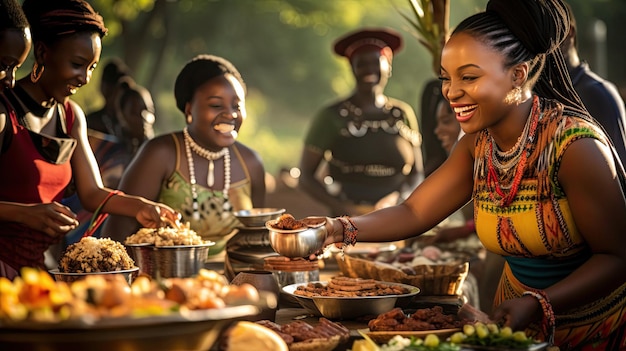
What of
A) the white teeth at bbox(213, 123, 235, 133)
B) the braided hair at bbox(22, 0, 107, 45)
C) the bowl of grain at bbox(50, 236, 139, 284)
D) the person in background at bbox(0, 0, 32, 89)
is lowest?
the bowl of grain at bbox(50, 236, 139, 284)

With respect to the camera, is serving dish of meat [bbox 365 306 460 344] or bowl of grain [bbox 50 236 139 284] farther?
bowl of grain [bbox 50 236 139 284]

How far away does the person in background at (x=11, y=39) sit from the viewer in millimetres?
3635

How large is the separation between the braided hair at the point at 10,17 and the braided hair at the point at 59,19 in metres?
0.31

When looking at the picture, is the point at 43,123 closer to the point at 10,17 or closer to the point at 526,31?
the point at 10,17

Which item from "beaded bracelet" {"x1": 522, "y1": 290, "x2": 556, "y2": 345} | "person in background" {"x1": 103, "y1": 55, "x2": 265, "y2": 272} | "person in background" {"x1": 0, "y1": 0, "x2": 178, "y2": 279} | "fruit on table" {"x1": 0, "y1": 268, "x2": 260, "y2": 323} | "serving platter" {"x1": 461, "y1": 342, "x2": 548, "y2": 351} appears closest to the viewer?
"fruit on table" {"x1": 0, "y1": 268, "x2": 260, "y2": 323}

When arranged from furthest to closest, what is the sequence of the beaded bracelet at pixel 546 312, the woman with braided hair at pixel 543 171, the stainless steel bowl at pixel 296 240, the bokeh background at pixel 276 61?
1. the bokeh background at pixel 276 61
2. the stainless steel bowl at pixel 296 240
3. the woman with braided hair at pixel 543 171
4. the beaded bracelet at pixel 546 312

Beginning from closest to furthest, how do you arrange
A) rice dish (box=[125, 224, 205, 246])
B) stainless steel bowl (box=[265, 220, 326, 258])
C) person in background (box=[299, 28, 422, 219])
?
stainless steel bowl (box=[265, 220, 326, 258]) → rice dish (box=[125, 224, 205, 246]) → person in background (box=[299, 28, 422, 219])

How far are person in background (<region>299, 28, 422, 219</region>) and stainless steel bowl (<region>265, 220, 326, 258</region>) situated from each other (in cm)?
451

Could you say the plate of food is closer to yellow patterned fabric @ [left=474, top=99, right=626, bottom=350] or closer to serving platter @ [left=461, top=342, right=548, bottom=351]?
yellow patterned fabric @ [left=474, top=99, right=626, bottom=350]

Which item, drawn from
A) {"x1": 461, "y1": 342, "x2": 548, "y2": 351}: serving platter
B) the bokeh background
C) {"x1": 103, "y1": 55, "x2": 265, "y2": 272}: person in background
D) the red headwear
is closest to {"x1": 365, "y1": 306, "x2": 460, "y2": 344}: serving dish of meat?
{"x1": 461, "y1": 342, "x2": 548, "y2": 351}: serving platter

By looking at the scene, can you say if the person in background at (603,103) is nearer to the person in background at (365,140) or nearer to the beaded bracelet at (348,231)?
the beaded bracelet at (348,231)

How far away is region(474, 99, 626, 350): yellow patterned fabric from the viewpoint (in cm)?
324

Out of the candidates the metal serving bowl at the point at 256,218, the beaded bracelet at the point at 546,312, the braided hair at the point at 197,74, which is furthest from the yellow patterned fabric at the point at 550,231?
the braided hair at the point at 197,74

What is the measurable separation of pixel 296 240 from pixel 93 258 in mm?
708
